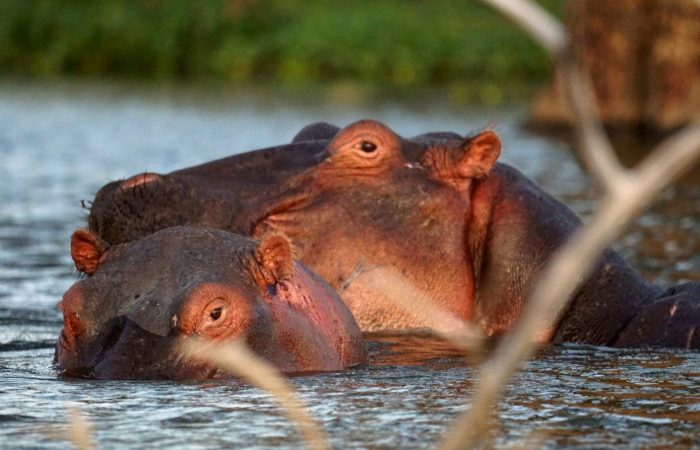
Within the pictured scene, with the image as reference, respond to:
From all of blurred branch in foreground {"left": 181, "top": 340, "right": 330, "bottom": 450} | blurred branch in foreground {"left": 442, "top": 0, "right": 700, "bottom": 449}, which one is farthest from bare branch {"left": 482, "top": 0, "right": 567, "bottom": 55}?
blurred branch in foreground {"left": 181, "top": 340, "right": 330, "bottom": 450}

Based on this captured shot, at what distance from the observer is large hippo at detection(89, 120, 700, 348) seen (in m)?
6.52

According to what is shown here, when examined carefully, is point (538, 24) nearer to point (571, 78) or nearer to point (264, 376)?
point (571, 78)

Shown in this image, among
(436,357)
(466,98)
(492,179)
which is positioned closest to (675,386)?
(436,357)

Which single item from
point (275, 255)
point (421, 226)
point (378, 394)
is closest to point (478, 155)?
point (421, 226)

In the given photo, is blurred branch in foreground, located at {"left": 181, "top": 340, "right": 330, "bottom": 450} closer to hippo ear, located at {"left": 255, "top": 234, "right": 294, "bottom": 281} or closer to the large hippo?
hippo ear, located at {"left": 255, "top": 234, "right": 294, "bottom": 281}

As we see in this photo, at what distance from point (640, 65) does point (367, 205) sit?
1344 cm

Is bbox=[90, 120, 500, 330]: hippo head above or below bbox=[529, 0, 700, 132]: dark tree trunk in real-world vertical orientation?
below

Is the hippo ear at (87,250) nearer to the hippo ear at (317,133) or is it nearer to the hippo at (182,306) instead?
the hippo at (182,306)

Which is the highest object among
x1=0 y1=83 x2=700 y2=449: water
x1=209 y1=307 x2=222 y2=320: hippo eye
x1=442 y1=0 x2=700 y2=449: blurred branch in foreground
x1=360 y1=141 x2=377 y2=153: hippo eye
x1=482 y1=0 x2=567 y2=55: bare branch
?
x1=360 y1=141 x2=377 y2=153: hippo eye

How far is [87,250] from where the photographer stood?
17.4 feet

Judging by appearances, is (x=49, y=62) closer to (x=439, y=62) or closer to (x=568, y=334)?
(x=439, y=62)

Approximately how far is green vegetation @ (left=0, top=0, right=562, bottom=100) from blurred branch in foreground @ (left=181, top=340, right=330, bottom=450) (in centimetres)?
2567

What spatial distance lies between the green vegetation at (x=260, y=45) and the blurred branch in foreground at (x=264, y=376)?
2567 centimetres

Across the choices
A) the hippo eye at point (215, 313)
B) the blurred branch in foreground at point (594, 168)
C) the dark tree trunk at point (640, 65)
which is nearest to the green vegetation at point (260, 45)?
the dark tree trunk at point (640, 65)
